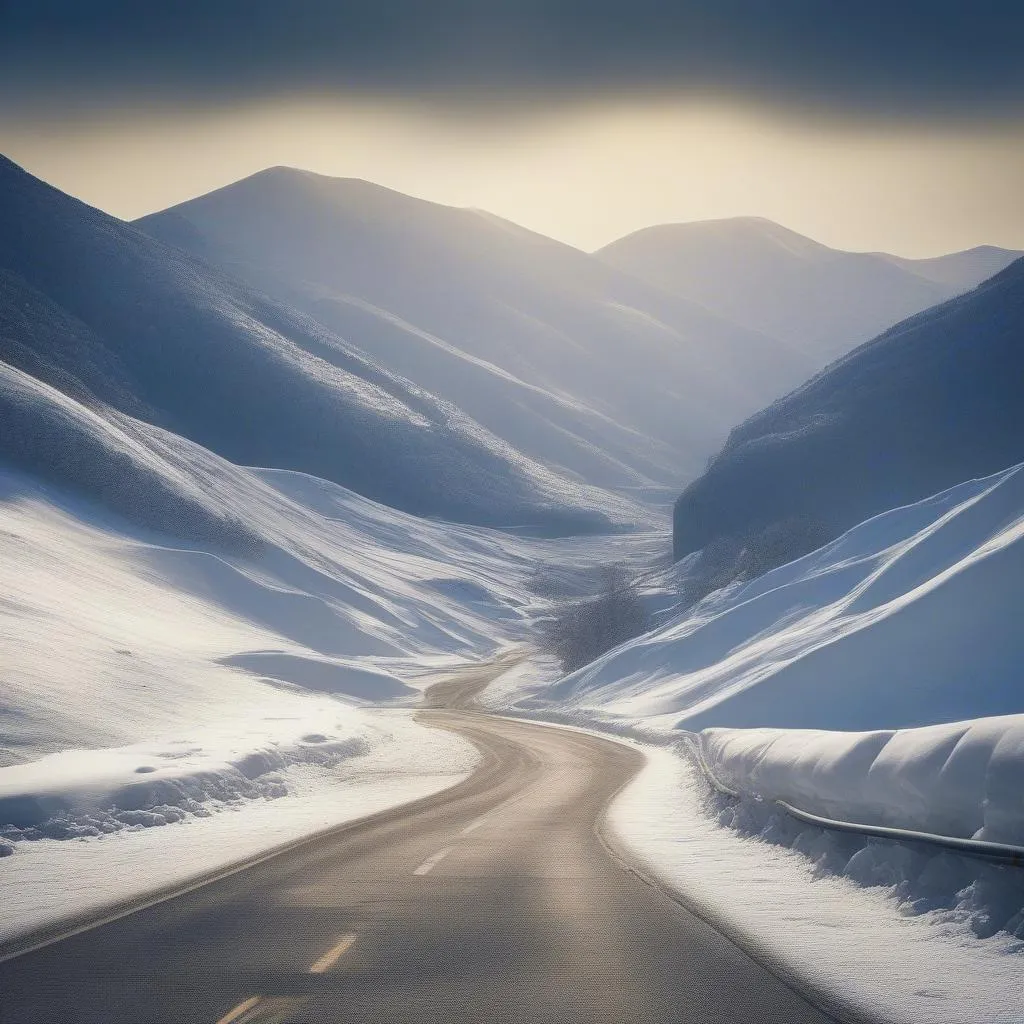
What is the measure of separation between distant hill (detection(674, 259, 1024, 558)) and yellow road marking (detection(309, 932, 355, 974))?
3254 inches

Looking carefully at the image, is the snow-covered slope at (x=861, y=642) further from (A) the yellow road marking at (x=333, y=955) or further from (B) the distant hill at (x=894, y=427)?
(B) the distant hill at (x=894, y=427)

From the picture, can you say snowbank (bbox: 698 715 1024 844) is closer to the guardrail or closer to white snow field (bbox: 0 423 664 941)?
the guardrail

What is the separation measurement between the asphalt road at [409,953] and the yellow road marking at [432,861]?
40 millimetres

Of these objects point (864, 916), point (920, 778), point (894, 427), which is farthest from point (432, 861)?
point (894, 427)

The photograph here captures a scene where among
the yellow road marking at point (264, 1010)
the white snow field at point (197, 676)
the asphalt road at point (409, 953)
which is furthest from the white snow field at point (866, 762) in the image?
the white snow field at point (197, 676)

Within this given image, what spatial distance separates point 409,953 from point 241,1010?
203 centimetres

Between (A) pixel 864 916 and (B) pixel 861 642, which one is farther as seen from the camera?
(B) pixel 861 642

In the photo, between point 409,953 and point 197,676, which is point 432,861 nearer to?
point 409,953

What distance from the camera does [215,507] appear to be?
101m

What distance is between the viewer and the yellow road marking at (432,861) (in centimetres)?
1362

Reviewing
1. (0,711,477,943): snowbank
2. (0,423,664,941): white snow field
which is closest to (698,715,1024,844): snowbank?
(0,711,477,943): snowbank

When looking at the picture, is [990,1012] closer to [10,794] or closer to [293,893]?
[293,893]

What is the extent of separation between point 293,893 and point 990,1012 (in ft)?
23.5

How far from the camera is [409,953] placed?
9117mm
